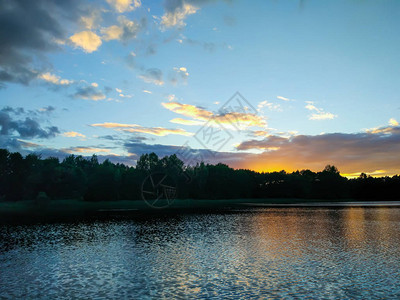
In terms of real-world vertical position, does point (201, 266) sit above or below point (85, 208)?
above

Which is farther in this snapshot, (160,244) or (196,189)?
(196,189)

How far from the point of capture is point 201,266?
25.5m

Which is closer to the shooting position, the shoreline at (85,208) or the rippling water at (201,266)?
the rippling water at (201,266)

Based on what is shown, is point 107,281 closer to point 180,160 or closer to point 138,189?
point 138,189

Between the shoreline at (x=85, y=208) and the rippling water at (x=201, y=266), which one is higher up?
the rippling water at (x=201, y=266)

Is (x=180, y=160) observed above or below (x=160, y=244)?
above

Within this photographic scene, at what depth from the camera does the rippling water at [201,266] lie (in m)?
19.0

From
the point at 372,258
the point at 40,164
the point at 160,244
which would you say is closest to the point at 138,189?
the point at 40,164

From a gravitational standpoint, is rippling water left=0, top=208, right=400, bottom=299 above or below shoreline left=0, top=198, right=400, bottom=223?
above

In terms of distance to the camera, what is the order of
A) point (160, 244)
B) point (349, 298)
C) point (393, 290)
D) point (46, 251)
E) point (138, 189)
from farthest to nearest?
point (138, 189) → point (160, 244) → point (46, 251) → point (393, 290) → point (349, 298)

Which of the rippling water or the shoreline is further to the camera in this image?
the shoreline

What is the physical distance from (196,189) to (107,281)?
169134 mm

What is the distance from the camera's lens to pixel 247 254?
30234 millimetres

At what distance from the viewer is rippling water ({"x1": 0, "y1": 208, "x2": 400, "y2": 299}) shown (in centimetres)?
1903
